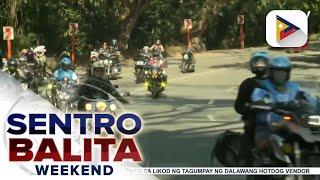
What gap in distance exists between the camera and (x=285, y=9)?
633 cm

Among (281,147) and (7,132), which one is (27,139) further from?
(281,147)

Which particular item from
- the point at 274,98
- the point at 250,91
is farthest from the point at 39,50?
the point at 274,98

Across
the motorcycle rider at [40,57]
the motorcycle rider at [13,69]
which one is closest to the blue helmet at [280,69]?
the motorcycle rider at [40,57]

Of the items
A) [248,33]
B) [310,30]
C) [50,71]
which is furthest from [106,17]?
[310,30]

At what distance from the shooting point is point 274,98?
20.7 ft

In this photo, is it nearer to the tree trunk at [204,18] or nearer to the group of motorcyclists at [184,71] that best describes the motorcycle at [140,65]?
the group of motorcyclists at [184,71]

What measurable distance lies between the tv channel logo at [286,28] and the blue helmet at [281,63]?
95 millimetres

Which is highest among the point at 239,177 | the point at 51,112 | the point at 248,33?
the point at 248,33

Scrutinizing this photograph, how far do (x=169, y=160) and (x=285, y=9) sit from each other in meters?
1.26

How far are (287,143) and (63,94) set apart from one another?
4.89 ft

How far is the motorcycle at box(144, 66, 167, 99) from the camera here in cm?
648

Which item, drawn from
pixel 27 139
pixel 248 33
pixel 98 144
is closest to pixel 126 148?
pixel 98 144

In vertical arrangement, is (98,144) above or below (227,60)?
below

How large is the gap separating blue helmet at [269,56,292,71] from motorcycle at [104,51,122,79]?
1.00 meters
